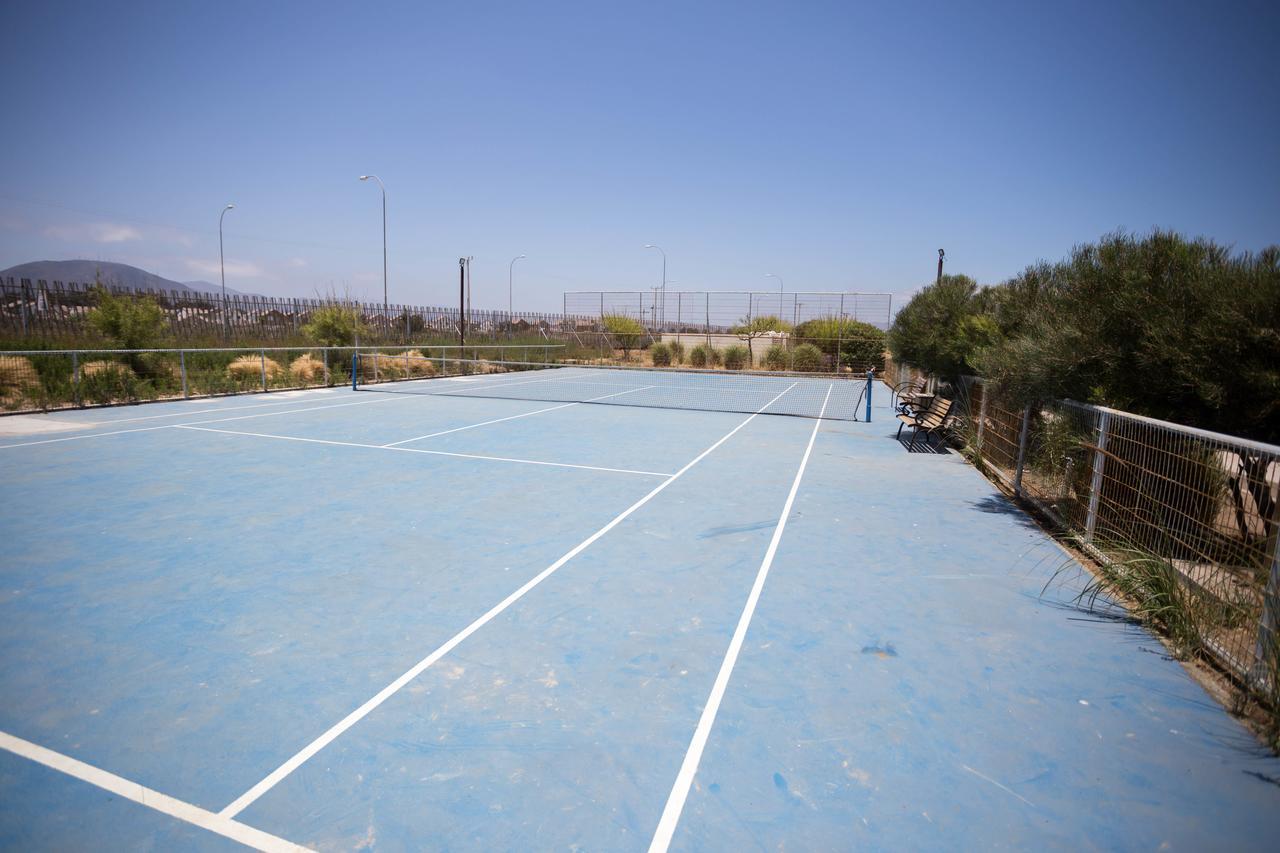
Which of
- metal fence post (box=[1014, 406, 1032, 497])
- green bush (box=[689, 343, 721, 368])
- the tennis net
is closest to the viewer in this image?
metal fence post (box=[1014, 406, 1032, 497])

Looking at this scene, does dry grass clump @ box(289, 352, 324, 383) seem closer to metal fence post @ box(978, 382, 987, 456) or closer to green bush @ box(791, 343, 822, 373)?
metal fence post @ box(978, 382, 987, 456)

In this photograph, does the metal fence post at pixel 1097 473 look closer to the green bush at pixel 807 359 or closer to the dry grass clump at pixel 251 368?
the dry grass clump at pixel 251 368

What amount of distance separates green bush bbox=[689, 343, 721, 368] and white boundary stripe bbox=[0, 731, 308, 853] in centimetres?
3633

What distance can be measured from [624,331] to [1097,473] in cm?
3887

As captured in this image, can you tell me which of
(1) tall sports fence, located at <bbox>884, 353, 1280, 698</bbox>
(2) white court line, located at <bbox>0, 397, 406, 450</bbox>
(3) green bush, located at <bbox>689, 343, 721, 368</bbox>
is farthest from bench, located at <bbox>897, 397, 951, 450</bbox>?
(3) green bush, located at <bbox>689, 343, 721, 368</bbox>

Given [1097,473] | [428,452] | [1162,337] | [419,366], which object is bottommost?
[428,452]

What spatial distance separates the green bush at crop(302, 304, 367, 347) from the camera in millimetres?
26188

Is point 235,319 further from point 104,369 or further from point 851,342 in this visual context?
point 851,342

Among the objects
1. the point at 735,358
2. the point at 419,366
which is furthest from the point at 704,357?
the point at 419,366

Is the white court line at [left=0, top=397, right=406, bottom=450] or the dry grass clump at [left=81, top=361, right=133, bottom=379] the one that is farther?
the dry grass clump at [left=81, top=361, right=133, bottom=379]

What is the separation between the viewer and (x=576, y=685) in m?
4.17

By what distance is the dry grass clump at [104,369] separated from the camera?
17.0 meters

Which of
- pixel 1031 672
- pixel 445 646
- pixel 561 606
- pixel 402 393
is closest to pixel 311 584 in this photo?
pixel 445 646

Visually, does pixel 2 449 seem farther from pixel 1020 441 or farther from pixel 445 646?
pixel 1020 441
